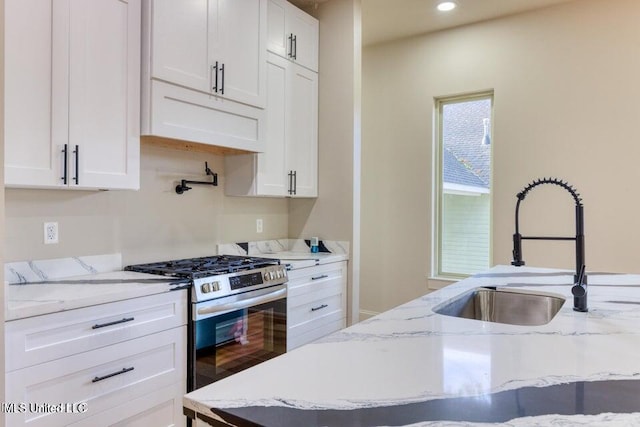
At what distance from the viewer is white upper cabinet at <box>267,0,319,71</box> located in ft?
10.3

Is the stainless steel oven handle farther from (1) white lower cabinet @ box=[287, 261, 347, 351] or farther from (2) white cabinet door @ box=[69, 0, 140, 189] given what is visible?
(2) white cabinet door @ box=[69, 0, 140, 189]

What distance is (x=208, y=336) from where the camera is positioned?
7.40 feet

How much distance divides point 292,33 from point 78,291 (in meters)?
2.41

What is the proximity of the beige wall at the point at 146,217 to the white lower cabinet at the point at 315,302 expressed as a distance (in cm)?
66

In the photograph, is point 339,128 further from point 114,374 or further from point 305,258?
point 114,374

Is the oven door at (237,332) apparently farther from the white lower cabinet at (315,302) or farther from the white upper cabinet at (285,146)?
the white upper cabinet at (285,146)

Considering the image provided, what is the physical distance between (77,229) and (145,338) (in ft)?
2.43

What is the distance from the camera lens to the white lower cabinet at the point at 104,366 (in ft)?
5.21

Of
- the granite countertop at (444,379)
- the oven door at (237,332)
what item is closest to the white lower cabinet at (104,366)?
the oven door at (237,332)

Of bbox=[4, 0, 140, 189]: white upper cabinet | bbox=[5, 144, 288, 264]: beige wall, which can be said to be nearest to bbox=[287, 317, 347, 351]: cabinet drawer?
bbox=[5, 144, 288, 264]: beige wall

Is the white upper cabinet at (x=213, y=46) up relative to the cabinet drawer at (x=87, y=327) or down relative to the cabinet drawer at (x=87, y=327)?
up

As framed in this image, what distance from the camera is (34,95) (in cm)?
184

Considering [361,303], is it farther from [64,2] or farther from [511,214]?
[64,2]

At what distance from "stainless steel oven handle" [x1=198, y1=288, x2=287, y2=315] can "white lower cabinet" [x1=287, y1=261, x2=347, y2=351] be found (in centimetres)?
14
